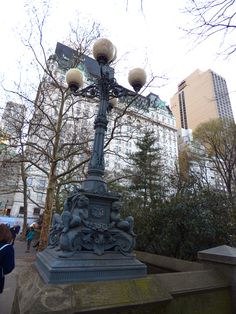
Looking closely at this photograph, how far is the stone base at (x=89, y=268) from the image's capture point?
2.67 m

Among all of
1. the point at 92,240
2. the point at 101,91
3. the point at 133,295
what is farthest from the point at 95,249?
the point at 101,91

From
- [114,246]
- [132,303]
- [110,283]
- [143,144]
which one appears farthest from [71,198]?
[143,144]

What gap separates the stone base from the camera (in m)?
2.67

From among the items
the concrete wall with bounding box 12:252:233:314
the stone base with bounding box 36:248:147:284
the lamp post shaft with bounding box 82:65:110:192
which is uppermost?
the lamp post shaft with bounding box 82:65:110:192

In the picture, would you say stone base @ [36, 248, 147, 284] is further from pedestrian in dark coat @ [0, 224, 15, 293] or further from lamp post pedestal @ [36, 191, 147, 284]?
pedestrian in dark coat @ [0, 224, 15, 293]

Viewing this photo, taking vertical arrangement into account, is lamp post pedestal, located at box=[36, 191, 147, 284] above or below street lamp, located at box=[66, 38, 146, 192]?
below

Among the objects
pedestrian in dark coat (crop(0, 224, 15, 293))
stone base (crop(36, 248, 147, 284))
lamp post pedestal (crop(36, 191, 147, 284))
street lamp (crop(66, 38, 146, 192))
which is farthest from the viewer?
street lamp (crop(66, 38, 146, 192))

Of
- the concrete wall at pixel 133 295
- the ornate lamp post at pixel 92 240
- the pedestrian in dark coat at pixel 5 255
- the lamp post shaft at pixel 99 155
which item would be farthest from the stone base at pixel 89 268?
the lamp post shaft at pixel 99 155

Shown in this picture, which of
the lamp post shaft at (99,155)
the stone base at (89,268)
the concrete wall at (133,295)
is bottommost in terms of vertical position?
the concrete wall at (133,295)

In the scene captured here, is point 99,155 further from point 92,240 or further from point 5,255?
point 5,255

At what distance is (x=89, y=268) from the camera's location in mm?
2881

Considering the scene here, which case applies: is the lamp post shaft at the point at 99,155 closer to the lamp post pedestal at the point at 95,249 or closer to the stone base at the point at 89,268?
the lamp post pedestal at the point at 95,249

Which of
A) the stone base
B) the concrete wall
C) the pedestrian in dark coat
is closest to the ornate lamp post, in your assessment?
the stone base

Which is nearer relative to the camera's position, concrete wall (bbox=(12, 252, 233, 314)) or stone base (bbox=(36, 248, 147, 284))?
concrete wall (bbox=(12, 252, 233, 314))
